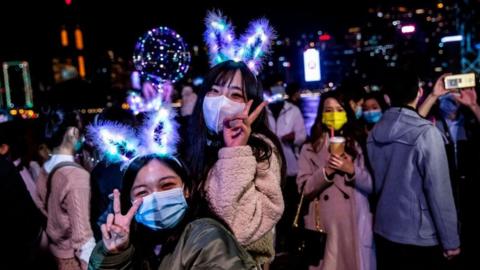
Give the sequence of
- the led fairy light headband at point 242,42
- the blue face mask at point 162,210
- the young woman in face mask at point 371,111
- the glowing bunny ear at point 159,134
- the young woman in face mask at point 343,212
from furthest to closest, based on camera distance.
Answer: the young woman in face mask at point 371,111, the young woman in face mask at point 343,212, the led fairy light headband at point 242,42, the glowing bunny ear at point 159,134, the blue face mask at point 162,210

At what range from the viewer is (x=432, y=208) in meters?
3.95

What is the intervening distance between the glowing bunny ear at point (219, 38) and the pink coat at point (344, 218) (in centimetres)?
157

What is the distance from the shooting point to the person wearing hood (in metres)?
3.92

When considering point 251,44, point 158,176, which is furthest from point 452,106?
point 158,176

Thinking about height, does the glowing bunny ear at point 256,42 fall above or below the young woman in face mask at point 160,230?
above

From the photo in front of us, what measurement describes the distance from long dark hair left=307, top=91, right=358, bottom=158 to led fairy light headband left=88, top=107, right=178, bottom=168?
2409mm

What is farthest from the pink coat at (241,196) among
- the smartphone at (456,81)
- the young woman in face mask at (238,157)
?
the smartphone at (456,81)

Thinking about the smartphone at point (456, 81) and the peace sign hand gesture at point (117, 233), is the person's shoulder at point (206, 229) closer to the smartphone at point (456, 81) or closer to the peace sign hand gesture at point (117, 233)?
the peace sign hand gesture at point (117, 233)

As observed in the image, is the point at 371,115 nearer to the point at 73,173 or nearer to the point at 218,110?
the point at 73,173

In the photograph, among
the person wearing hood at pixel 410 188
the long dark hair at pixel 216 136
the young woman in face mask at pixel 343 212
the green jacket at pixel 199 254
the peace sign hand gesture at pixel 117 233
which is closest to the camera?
the green jacket at pixel 199 254

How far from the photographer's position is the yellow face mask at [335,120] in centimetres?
468

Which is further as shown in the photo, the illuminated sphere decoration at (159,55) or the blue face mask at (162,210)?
the illuminated sphere decoration at (159,55)

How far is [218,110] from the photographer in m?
2.83

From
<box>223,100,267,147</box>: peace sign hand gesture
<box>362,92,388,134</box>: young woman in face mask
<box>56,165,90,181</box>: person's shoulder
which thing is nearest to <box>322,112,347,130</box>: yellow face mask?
<box>362,92,388,134</box>: young woman in face mask
